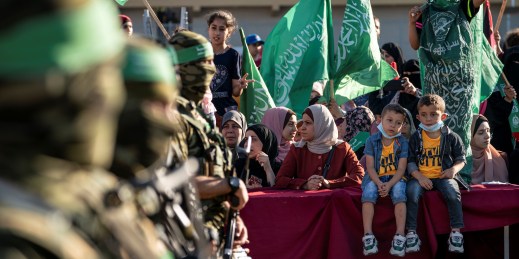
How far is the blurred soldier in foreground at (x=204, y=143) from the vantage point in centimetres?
489

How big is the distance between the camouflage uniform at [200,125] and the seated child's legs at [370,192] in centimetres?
316

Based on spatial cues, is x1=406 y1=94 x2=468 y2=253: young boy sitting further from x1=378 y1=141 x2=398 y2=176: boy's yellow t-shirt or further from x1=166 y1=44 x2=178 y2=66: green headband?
x1=166 y1=44 x2=178 y2=66: green headband

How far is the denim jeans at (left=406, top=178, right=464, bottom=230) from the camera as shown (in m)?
8.31

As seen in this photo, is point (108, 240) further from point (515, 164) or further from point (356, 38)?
point (356, 38)

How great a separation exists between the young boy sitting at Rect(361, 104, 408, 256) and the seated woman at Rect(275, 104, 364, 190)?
10.0 inches

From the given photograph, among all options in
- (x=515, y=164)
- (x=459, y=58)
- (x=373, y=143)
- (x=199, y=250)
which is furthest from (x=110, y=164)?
(x=515, y=164)

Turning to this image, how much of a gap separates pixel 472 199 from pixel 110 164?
20.5 ft

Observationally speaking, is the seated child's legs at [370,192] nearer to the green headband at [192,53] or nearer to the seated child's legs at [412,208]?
the seated child's legs at [412,208]

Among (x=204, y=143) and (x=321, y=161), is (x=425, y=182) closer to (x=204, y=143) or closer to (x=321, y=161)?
(x=321, y=161)

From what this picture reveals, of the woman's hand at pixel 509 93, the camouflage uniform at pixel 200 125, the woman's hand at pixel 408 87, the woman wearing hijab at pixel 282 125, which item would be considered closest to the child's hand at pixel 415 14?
the woman wearing hijab at pixel 282 125

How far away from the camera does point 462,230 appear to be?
8.53 m

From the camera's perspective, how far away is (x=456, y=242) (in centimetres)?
835

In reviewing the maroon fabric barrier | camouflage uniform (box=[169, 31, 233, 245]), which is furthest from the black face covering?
camouflage uniform (box=[169, 31, 233, 245])

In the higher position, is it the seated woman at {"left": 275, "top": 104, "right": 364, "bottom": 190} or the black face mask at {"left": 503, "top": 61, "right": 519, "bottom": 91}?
the black face mask at {"left": 503, "top": 61, "right": 519, "bottom": 91}
